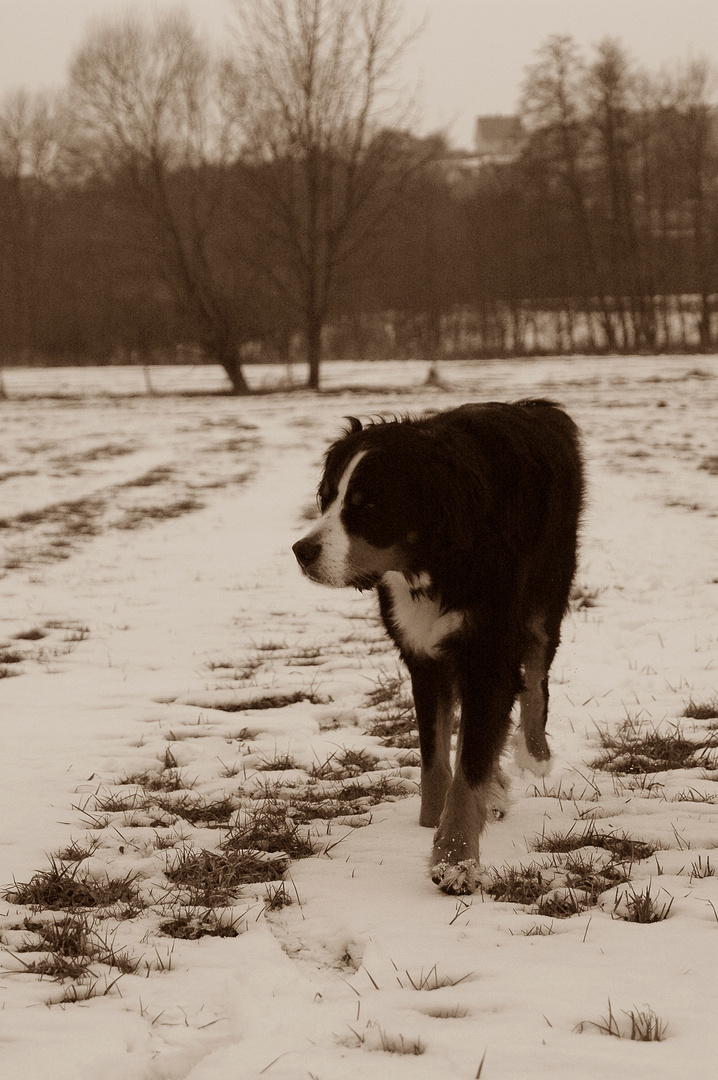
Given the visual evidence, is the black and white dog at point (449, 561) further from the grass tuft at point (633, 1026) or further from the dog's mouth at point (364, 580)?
the grass tuft at point (633, 1026)

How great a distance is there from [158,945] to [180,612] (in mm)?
4445

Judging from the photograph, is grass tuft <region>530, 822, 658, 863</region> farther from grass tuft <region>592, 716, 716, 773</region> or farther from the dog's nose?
the dog's nose

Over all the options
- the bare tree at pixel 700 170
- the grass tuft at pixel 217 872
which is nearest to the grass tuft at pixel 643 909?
the grass tuft at pixel 217 872

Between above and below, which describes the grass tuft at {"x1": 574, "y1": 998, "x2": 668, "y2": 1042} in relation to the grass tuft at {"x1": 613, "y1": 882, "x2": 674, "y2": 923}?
above

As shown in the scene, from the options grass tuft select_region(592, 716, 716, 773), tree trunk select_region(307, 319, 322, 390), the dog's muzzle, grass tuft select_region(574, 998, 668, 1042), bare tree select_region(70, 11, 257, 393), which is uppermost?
bare tree select_region(70, 11, 257, 393)

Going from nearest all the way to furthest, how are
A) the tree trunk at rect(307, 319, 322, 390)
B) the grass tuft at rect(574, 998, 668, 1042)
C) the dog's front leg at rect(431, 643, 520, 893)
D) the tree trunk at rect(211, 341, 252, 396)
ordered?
1. the grass tuft at rect(574, 998, 668, 1042)
2. the dog's front leg at rect(431, 643, 520, 893)
3. the tree trunk at rect(307, 319, 322, 390)
4. the tree trunk at rect(211, 341, 252, 396)

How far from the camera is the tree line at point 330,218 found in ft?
91.6

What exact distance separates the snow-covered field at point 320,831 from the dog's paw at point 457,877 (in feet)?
0.19

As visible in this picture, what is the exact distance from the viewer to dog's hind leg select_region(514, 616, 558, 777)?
3.98 metres

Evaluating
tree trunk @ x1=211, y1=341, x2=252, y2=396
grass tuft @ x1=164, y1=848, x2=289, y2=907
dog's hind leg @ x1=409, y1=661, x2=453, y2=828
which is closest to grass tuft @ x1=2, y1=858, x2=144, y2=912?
grass tuft @ x1=164, y1=848, x2=289, y2=907

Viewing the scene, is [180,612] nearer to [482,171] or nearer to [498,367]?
[498,367]

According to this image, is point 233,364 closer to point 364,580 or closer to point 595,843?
point 364,580

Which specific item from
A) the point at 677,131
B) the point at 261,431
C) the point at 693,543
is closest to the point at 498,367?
the point at 677,131

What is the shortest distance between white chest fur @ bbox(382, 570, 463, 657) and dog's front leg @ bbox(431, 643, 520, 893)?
0.12 metres
